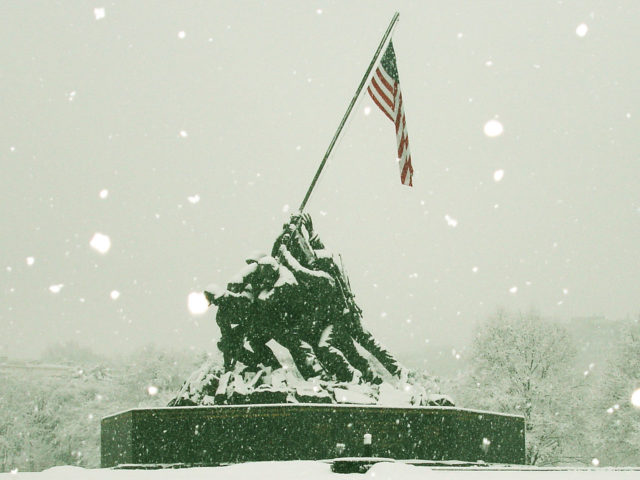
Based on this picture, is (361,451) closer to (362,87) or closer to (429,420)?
(429,420)

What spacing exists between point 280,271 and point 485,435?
15.6 ft

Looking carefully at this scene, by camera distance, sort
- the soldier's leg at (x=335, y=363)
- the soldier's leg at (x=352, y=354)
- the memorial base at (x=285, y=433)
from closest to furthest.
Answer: the memorial base at (x=285, y=433), the soldier's leg at (x=335, y=363), the soldier's leg at (x=352, y=354)

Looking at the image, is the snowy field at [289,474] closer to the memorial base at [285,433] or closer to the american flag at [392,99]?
the memorial base at [285,433]

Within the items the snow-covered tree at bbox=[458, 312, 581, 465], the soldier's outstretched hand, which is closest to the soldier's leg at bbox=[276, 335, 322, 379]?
the soldier's outstretched hand

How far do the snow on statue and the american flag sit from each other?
2522 mm

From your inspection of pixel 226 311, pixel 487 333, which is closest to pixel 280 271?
pixel 226 311

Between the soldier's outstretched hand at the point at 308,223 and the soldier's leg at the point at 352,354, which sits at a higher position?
the soldier's outstretched hand at the point at 308,223

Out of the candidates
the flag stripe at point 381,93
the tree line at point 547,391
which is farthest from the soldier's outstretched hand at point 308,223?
the tree line at point 547,391

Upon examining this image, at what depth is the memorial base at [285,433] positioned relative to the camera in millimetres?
13133

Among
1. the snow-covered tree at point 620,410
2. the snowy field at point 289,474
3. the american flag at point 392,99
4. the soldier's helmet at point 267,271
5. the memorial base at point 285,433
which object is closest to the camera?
the snowy field at point 289,474

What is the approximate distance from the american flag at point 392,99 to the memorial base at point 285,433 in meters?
5.26

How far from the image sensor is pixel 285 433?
13.1m

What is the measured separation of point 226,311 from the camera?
49.3 feet

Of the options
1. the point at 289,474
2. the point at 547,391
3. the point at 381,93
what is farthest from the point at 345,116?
the point at 547,391
